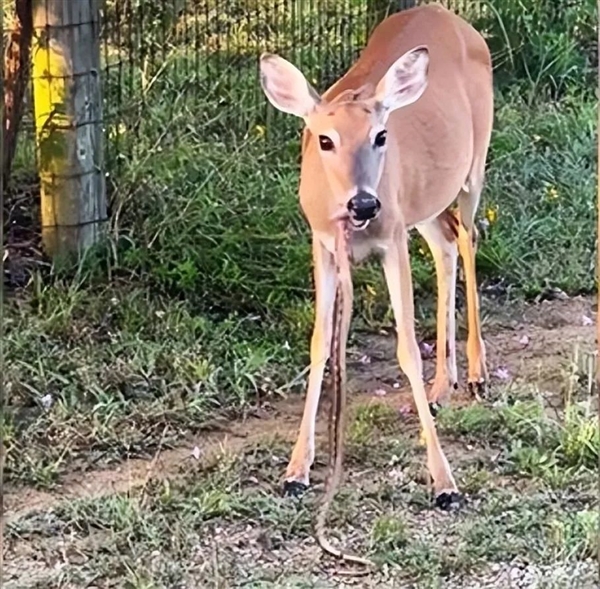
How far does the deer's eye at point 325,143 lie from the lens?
3.23 meters

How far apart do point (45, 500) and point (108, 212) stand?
4.62 ft

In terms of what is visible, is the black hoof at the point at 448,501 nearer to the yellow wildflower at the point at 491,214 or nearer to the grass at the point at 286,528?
the grass at the point at 286,528

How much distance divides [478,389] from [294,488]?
2.35 feet

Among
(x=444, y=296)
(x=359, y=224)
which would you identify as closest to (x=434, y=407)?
(x=444, y=296)

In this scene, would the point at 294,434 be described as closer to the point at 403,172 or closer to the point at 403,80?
the point at 403,172

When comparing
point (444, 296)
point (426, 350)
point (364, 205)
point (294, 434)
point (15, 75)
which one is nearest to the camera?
point (364, 205)

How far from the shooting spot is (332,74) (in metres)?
4.67

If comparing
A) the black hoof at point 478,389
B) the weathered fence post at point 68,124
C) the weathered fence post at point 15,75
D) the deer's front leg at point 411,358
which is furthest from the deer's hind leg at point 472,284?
the weathered fence post at point 15,75

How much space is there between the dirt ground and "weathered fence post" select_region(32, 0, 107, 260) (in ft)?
3.28

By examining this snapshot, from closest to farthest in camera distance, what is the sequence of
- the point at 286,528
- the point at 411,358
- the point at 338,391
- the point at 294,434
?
the point at 338,391 < the point at 286,528 < the point at 411,358 < the point at 294,434

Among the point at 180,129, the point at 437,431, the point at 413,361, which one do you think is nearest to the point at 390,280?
the point at 413,361

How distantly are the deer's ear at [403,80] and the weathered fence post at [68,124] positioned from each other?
1.59 metres

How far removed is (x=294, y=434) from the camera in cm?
389

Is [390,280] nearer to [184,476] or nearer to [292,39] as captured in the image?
[184,476]
